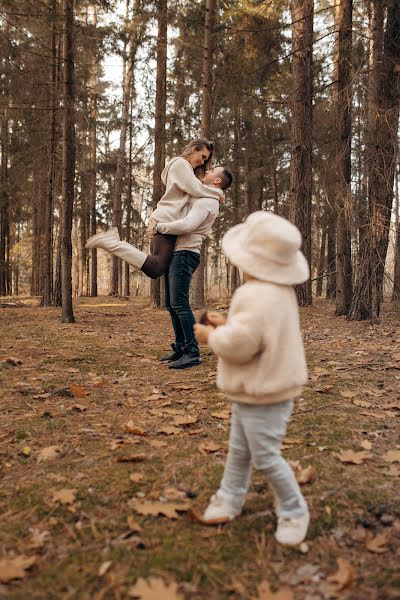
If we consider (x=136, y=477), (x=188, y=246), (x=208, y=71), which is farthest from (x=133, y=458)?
(x=208, y=71)

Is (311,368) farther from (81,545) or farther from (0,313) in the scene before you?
(0,313)

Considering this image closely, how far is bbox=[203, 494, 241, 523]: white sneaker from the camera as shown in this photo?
2.36 m

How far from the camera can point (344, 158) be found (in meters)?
9.69

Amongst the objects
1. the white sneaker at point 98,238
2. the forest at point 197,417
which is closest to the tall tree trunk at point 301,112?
the forest at point 197,417

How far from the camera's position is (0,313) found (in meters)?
11.1

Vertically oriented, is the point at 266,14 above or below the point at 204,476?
above

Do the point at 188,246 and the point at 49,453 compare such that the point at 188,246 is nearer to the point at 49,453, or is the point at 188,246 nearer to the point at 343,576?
the point at 49,453

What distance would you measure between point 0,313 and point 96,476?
9.20 m

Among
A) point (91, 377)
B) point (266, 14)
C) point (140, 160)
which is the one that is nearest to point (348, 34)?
point (266, 14)

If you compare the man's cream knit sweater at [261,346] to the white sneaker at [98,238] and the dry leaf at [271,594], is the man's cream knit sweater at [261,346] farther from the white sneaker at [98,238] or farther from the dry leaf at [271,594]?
the white sneaker at [98,238]

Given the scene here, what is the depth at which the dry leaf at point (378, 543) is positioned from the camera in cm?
213

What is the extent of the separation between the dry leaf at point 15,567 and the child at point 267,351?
1.06 meters

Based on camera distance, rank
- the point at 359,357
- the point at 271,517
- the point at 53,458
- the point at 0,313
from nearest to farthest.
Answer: the point at 271,517 → the point at 53,458 → the point at 359,357 → the point at 0,313


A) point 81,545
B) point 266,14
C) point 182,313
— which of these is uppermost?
point 266,14
